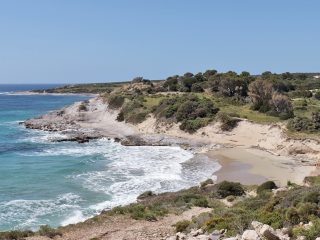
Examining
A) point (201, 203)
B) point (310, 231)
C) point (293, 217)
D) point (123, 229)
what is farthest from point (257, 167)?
point (310, 231)

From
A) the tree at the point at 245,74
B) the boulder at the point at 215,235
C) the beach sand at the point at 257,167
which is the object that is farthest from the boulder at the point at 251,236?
the tree at the point at 245,74

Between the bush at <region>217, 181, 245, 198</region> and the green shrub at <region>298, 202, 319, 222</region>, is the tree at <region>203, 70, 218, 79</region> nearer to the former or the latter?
the bush at <region>217, 181, 245, 198</region>

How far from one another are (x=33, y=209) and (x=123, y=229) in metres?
9.23

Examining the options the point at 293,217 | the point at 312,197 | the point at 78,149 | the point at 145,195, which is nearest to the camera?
the point at 293,217

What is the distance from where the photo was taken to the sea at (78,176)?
25.9 meters

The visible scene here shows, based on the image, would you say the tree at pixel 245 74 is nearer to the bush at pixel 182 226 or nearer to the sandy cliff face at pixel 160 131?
the sandy cliff face at pixel 160 131

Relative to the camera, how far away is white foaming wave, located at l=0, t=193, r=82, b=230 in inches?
942

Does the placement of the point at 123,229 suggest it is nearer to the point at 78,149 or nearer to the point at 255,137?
the point at 78,149

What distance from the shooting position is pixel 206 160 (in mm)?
42688

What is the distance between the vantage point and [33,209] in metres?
26.2

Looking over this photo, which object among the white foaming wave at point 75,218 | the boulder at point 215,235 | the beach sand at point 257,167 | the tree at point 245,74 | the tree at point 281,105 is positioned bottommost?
the white foaming wave at point 75,218

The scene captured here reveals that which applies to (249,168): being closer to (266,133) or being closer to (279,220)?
(266,133)

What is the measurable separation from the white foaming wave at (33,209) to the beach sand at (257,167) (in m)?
11.9

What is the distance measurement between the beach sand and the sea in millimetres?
1540
